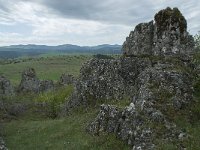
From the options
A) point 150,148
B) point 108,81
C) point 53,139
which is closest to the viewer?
point 150,148

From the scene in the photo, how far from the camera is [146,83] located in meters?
37.3

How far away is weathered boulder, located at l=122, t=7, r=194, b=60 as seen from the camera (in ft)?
166

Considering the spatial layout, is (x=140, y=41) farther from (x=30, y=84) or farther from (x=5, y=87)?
(x=5, y=87)

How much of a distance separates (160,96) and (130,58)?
17921 millimetres

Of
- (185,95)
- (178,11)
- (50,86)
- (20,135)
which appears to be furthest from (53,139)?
(50,86)

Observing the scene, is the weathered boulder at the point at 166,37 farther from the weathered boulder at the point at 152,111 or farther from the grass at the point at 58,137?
the grass at the point at 58,137

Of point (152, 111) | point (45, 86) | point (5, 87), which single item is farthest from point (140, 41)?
point (45, 86)

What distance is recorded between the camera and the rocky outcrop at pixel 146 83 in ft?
99.5

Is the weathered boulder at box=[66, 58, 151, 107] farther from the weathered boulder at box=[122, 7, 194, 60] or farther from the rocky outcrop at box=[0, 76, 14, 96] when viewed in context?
the rocky outcrop at box=[0, 76, 14, 96]

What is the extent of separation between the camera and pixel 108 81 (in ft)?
168

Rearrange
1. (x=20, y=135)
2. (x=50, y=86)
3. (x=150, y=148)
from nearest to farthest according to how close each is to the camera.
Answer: (x=150, y=148)
(x=20, y=135)
(x=50, y=86)

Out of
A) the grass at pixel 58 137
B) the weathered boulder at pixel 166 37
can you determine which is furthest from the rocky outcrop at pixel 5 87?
the grass at pixel 58 137

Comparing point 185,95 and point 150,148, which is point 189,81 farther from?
point 150,148

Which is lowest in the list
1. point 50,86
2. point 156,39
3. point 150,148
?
point 50,86
